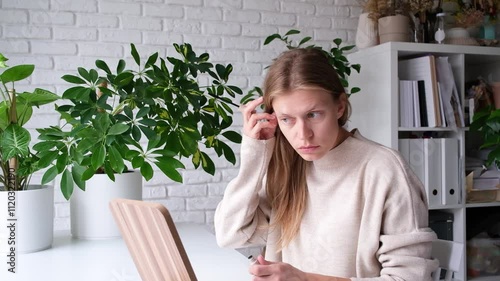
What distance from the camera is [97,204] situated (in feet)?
5.44

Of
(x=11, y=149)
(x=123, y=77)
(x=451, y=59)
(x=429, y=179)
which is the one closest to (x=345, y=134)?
(x=123, y=77)

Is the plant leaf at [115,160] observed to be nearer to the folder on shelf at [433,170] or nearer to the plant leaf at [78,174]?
the plant leaf at [78,174]

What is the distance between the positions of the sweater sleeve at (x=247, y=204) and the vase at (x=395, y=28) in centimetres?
154

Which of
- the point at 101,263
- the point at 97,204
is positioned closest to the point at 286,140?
the point at 101,263

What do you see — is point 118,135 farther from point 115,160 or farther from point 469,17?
point 469,17

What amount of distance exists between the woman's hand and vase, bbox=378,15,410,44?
1.56 meters

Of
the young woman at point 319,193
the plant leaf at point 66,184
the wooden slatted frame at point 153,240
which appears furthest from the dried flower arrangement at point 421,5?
the wooden slatted frame at point 153,240

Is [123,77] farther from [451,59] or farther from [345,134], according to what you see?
[451,59]

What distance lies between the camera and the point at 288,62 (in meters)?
1.19

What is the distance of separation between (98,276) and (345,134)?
705mm

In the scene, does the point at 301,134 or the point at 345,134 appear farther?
the point at 345,134

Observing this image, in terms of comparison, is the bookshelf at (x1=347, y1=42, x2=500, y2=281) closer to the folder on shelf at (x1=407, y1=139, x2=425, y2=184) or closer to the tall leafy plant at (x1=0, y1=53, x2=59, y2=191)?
the folder on shelf at (x1=407, y1=139, x2=425, y2=184)

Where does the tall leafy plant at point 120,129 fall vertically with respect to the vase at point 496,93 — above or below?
below

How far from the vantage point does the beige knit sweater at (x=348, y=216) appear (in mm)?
1113
